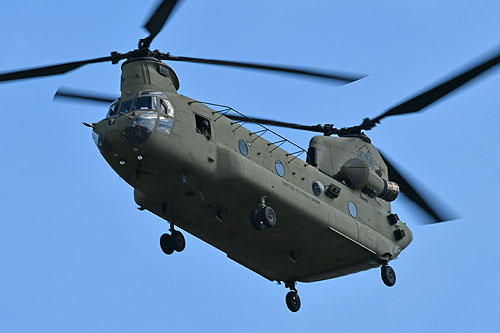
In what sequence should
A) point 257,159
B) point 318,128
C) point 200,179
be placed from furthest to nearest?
1. point 318,128
2. point 257,159
3. point 200,179

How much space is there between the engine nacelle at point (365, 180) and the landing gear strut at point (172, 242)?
7.75 m

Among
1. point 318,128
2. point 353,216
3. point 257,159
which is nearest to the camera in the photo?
point 257,159

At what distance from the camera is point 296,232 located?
38.1 metres

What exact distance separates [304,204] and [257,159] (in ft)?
7.65

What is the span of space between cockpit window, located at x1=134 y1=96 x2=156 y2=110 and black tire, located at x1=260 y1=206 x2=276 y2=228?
5048 mm

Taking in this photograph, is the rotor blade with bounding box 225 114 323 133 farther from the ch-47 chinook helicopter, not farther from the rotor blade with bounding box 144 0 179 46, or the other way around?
the rotor blade with bounding box 144 0 179 46

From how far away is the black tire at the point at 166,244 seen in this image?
36906 mm

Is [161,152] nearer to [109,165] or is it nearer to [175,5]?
[109,165]

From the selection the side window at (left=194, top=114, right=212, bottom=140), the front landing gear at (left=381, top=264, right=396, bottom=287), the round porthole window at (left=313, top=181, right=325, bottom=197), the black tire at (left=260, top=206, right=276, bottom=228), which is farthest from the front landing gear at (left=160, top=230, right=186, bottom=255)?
the front landing gear at (left=381, top=264, right=396, bottom=287)

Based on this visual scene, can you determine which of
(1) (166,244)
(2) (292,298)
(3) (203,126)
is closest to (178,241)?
(1) (166,244)

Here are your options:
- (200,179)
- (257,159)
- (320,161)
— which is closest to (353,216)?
(320,161)

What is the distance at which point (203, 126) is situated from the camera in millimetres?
35344

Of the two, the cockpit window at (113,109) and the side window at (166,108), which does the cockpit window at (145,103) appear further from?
the cockpit window at (113,109)

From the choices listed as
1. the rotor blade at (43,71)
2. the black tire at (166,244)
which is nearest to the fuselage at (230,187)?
the black tire at (166,244)
